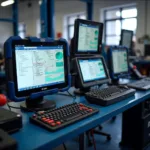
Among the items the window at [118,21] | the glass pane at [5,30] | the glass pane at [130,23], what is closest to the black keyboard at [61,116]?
the window at [118,21]

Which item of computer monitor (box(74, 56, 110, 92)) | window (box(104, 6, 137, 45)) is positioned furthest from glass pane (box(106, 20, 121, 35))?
computer monitor (box(74, 56, 110, 92))

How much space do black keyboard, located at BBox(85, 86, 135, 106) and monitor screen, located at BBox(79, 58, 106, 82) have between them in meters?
0.17

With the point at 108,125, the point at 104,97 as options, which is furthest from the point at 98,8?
the point at 104,97

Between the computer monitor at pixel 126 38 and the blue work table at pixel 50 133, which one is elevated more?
the computer monitor at pixel 126 38

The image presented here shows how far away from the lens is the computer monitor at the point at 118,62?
1.79 meters

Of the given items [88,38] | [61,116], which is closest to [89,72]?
[88,38]

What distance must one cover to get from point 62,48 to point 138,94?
0.69 m

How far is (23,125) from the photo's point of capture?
91 cm

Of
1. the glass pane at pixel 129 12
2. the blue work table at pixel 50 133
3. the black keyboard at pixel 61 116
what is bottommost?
the blue work table at pixel 50 133

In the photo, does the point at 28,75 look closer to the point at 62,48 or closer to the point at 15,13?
the point at 62,48

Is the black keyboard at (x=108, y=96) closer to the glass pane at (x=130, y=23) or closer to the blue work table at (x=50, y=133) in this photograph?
the blue work table at (x=50, y=133)

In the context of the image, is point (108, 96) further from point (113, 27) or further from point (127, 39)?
point (113, 27)

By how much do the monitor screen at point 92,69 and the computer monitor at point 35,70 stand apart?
0.69ft

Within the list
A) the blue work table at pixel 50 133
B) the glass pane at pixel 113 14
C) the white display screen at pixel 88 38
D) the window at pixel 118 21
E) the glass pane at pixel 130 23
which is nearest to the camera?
the blue work table at pixel 50 133
